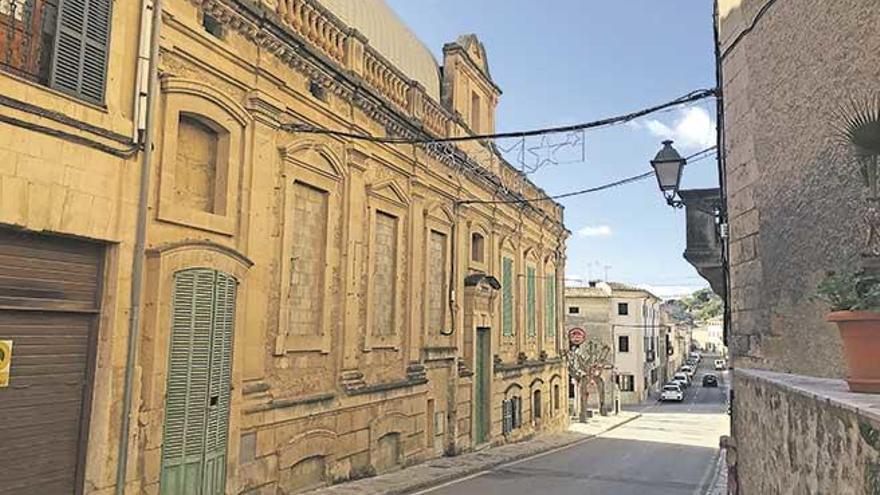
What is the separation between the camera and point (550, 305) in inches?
1070

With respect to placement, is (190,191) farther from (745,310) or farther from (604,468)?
(604,468)

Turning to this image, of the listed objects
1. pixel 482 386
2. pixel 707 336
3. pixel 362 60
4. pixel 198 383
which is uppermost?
pixel 362 60

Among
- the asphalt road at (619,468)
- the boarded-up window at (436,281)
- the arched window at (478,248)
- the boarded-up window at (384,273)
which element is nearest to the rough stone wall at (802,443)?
the asphalt road at (619,468)

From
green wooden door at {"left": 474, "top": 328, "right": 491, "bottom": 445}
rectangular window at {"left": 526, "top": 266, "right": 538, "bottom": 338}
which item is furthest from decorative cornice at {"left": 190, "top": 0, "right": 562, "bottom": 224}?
rectangular window at {"left": 526, "top": 266, "right": 538, "bottom": 338}

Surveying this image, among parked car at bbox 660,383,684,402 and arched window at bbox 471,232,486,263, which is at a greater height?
arched window at bbox 471,232,486,263

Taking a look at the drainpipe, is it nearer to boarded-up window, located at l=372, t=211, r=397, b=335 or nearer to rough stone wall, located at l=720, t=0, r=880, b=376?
boarded-up window, located at l=372, t=211, r=397, b=335

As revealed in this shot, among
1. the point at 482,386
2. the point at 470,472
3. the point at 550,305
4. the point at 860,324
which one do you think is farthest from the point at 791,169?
the point at 550,305

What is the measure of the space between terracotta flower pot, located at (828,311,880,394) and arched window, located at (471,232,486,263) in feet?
52.2

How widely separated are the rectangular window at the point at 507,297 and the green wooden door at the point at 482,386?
1.67 metres

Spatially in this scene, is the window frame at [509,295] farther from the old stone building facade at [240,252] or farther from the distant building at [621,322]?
the distant building at [621,322]

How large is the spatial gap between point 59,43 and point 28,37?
0.28 m

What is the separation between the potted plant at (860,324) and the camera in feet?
12.0

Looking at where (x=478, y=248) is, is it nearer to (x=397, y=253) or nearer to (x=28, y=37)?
(x=397, y=253)

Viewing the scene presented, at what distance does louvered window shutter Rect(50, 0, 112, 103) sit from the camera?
22.7 ft
